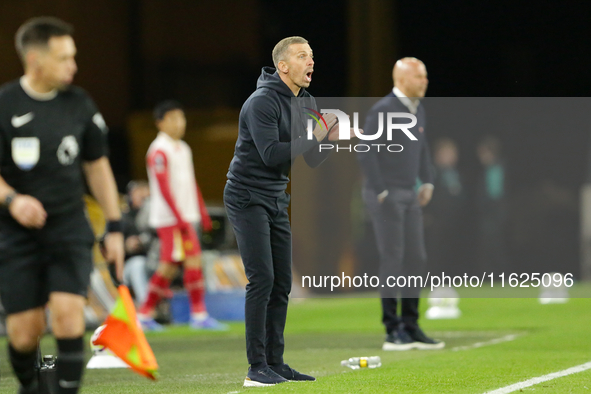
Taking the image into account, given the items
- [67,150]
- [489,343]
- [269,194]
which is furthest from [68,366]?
[489,343]

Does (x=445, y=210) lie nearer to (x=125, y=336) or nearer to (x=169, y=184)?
(x=169, y=184)

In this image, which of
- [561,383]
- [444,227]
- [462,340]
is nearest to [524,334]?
[462,340]

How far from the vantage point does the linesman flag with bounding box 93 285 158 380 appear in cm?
480

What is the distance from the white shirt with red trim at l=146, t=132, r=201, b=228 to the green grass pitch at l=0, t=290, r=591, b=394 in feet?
4.11

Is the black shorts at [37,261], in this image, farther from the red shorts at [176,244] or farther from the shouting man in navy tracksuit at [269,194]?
the red shorts at [176,244]

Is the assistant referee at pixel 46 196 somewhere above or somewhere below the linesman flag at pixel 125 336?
above

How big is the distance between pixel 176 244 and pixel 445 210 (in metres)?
3.28

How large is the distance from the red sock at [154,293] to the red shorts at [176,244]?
9.0 inches

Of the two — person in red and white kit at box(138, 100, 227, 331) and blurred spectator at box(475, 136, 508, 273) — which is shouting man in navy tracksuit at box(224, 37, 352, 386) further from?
blurred spectator at box(475, 136, 508, 273)

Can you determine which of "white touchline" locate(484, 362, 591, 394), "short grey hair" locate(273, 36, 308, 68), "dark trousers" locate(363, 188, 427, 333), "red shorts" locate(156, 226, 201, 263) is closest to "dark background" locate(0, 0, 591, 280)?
"red shorts" locate(156, 226, 201, 263)

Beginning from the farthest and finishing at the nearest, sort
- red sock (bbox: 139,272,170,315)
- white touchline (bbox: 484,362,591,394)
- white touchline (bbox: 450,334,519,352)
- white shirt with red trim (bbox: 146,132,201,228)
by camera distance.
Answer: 1. white shirt with red trim (bbox: 146,132,201,228)
2. red sock (bbox: 139,272,170,315)
3. white touchline (bbox: 450,334,519,352)
4. white touchline (bbox: 484,362,591,394)

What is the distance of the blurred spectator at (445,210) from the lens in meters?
9.72

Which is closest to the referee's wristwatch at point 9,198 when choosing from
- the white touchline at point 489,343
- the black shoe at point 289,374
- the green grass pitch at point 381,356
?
the green grass pitch at point 381,356

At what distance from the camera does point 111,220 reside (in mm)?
4895
